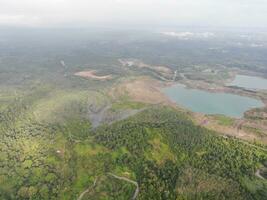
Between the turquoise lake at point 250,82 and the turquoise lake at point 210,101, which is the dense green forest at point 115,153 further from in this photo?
the turquoise lake at point 250,82

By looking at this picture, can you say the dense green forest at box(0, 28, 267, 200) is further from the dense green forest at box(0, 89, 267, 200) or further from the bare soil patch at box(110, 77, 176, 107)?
the bare soil patch at box(110, 77, 176, 107)

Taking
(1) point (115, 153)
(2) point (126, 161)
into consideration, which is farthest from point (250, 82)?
(2) point (126, 161)

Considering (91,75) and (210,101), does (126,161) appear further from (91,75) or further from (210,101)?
(91,75)

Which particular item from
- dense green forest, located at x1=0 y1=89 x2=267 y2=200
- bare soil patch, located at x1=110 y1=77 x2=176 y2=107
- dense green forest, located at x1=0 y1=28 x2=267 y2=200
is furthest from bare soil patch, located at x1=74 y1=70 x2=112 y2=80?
dense green forest, located at x1=0 y1=89 x2=267 y2=200

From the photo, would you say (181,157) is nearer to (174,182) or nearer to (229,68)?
(174,182)

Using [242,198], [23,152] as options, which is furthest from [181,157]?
[23,152]
